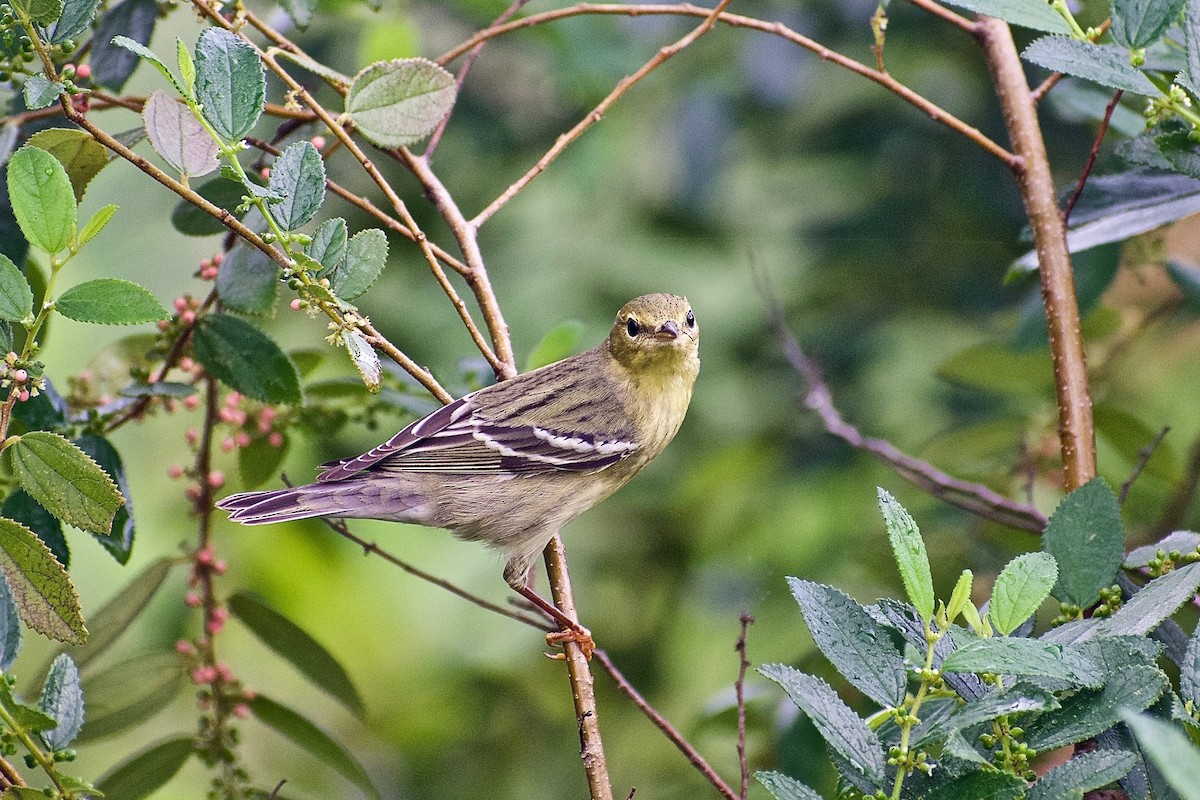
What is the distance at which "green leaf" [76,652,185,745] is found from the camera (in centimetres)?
224

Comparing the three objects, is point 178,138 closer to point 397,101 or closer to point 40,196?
point 40,196

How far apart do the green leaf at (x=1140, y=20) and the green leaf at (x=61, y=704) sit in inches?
71.5

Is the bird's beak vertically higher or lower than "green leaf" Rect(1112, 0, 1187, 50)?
higher

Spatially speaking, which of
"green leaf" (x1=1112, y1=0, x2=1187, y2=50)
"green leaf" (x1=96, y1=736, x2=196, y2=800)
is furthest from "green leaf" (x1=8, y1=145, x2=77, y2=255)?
"green leaf" (x1=1112, y1=0, x2=1187, y2=50)

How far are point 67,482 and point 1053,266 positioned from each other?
1679mm

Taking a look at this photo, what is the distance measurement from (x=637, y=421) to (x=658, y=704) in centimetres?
129

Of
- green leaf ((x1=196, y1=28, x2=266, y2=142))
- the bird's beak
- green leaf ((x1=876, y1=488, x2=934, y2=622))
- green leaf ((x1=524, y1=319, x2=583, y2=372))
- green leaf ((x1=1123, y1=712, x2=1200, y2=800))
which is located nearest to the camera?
green leaf ((x1=1123, y1=712, x2=1200, y2=800))

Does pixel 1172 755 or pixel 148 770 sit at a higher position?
pixel 148 770

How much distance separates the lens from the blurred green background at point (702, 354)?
12.1 ft

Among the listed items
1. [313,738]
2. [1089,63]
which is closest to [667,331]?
[313,738]

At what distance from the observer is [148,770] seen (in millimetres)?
2152

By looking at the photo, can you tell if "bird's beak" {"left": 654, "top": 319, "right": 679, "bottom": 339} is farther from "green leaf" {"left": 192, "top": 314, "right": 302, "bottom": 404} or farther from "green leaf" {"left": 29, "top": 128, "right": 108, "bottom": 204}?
"green leaf" {"left": 29, "top": 128, "right": 108, "bottom": 204}

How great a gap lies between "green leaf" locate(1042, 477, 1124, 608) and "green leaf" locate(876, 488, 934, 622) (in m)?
0.35

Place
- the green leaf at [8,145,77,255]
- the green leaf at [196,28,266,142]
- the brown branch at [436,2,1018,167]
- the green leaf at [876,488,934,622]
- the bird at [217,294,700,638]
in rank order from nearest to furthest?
the green leaf at [876,488,934,622] → the green leaf at [8,145,77,255] → the green leaf at [196,28,266,142] → the brown branch at [436,2,1018,167] → the bird at [217,294,700,638]
